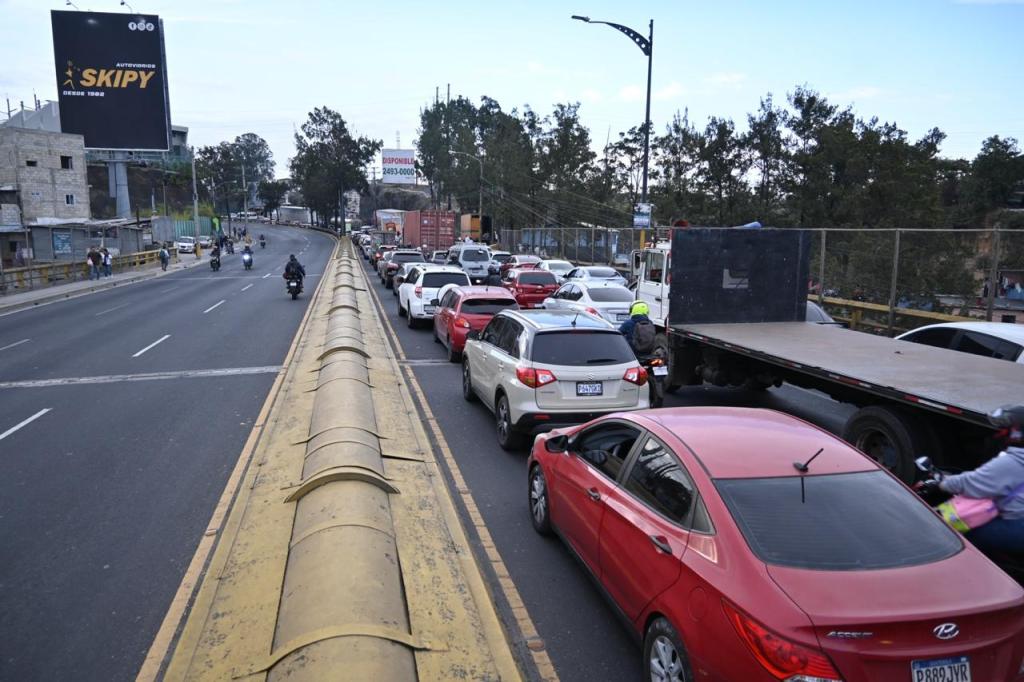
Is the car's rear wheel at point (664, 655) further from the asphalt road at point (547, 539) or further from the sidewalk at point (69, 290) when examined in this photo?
the sidewalk at point (69, 290)

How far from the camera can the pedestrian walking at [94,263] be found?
38875 mm

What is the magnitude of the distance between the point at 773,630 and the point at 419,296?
55.1 ft

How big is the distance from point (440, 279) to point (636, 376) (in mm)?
11935

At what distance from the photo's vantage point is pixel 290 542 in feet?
18.5

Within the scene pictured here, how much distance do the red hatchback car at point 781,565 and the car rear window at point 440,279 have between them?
49.3 ft

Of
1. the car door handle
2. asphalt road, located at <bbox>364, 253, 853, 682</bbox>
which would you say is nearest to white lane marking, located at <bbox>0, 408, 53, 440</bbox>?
asphalt road, located at <bbox>364, 253, 853, 682</bbox>

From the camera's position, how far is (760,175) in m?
40.2

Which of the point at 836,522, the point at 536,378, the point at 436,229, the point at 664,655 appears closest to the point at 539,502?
the point at 536,378

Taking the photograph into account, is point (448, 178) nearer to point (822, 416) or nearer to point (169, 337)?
point (169, 337)

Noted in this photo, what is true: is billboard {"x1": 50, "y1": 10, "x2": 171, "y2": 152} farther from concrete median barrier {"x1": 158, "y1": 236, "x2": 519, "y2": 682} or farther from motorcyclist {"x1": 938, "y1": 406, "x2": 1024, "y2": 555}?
motorcyclist {"x1": 938, "y1": 406, "x2": 1024, "y2": 555}

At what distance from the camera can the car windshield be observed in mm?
18000

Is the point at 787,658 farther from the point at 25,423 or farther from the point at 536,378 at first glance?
the point at 25,423

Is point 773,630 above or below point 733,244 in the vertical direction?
below

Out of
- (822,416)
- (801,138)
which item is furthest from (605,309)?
(801,138)
